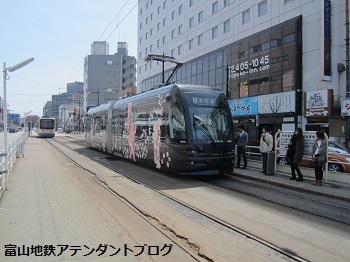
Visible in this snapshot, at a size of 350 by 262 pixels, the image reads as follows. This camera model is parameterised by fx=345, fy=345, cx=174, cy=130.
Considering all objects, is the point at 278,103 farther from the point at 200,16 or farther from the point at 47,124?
the point at 47,124

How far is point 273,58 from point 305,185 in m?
20.6

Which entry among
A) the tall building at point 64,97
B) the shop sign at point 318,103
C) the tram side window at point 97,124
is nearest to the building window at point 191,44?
the shop sign at point 318,103

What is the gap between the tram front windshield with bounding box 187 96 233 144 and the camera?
1145 centimetres

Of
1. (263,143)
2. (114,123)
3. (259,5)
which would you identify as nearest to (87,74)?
(259,5)

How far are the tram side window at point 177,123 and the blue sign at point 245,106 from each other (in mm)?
20589

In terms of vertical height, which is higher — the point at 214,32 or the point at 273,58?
the point at 214,32

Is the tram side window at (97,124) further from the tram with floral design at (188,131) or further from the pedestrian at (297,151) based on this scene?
the pedestrian at (297,151)

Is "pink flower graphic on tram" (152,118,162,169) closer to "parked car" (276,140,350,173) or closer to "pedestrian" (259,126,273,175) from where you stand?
"pedestrian" (259,126,273,175)

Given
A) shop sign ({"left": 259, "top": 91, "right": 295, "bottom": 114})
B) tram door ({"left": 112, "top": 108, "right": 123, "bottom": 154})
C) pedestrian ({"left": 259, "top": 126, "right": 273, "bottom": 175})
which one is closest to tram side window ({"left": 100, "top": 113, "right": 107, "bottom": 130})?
tram door ({"left": 112, "top": 108, "right": 123, "bottom": 154})

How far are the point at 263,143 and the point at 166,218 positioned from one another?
23.6 ft

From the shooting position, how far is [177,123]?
11625mm

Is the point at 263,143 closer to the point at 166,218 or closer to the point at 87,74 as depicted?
the point at 166,218

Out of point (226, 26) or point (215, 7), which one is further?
point (215, 7)

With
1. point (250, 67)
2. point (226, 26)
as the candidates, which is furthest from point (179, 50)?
point (250, 67)
